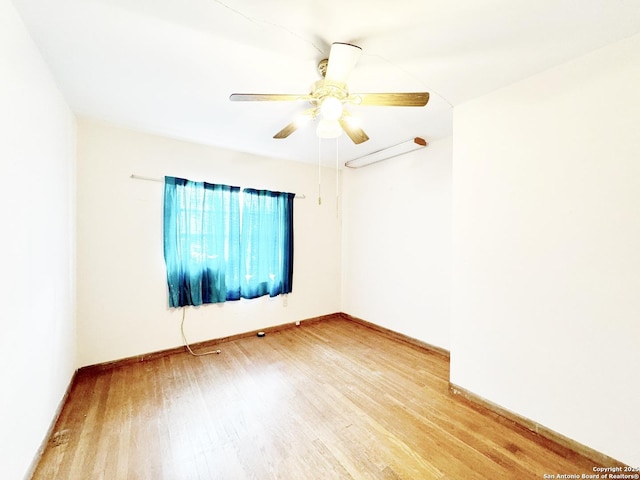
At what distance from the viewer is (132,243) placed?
8.88 ft

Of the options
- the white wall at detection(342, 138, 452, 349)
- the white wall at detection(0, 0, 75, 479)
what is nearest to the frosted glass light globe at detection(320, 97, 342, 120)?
the white wall at detection(0, 0, 75, 479)

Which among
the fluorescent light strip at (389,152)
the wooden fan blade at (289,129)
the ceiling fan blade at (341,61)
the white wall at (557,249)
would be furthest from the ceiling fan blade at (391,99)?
the fluorescent light strip at (389,152)

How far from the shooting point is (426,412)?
1972mm

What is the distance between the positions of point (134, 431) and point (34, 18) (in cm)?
253

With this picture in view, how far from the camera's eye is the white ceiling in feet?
4.18

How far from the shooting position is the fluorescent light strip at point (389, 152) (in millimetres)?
2958

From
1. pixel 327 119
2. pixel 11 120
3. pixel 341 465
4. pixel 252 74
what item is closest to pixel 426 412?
pixel 341 465

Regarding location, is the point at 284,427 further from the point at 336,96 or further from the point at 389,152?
the point at 389,152

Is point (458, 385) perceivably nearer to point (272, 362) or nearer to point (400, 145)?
point (272, 362)

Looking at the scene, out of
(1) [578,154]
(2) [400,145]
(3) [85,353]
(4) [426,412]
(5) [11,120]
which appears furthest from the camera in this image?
(2) [400,145]

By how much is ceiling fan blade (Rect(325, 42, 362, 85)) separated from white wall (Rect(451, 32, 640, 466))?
1274 millimetres

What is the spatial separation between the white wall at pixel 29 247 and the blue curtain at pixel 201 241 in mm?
895

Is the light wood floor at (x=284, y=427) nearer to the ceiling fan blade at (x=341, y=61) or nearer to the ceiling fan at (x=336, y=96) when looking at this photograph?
the ceiling fan at (x=336, y=96)

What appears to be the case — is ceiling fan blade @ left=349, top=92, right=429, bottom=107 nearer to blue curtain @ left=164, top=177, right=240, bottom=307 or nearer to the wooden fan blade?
the wooden fan blade
